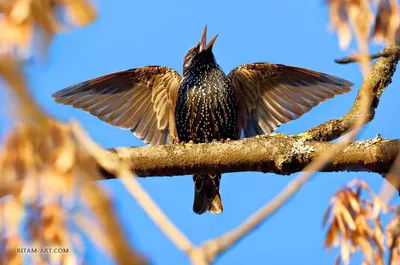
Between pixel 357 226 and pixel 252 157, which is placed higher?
pixel 252 157

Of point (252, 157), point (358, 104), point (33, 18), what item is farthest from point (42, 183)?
point (358, 104)

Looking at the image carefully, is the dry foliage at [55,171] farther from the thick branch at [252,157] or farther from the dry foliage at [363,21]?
the thick branch at [252,157]

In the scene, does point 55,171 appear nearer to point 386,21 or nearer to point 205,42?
point 386,21

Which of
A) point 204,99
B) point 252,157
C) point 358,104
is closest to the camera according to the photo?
point 252,157

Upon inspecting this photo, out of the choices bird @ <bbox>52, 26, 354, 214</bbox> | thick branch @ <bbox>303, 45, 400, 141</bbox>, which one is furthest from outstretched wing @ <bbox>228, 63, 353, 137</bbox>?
thick branch @ <bbox>303, 45, 400, 141</bbox>

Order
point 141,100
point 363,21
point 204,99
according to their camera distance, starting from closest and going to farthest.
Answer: point 363,21 → point 204,99 → point 141,100

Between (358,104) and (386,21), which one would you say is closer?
(386,21)

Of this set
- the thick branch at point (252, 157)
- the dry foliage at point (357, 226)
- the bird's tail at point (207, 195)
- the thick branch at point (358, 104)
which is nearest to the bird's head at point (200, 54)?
the bird's tail at point (207, 195)
